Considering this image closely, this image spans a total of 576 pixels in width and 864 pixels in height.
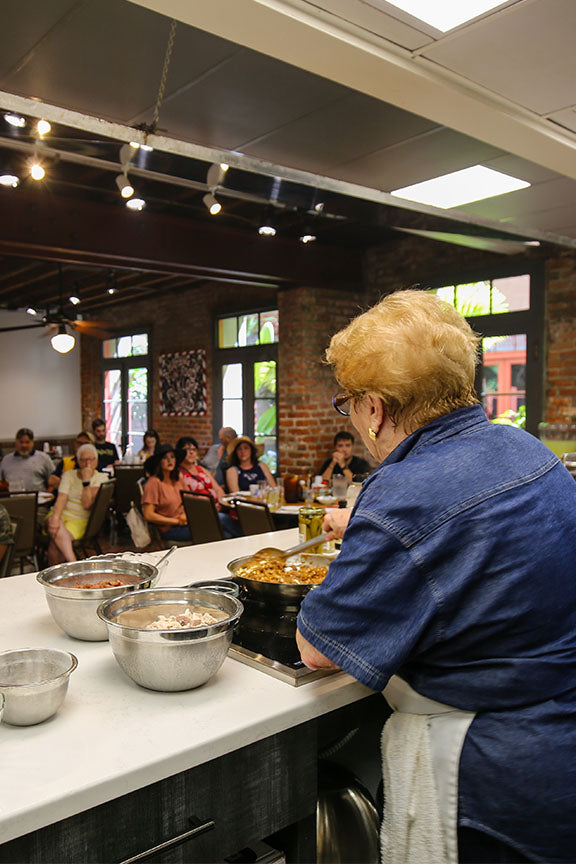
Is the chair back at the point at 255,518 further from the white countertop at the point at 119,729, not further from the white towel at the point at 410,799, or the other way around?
the white towel at the point at 410,799

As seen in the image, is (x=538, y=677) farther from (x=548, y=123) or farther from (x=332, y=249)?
(x=332, y=249)

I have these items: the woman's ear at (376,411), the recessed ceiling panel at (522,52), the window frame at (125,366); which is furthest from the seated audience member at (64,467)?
the woman's ear at (376,411)

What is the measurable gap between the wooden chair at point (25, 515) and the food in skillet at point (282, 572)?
370 cm

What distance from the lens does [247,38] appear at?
2209 millimetres

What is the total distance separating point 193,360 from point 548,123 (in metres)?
7.39

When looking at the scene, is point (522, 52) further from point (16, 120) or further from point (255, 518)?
point (255, 518)

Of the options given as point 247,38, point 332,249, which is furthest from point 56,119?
point 332,249

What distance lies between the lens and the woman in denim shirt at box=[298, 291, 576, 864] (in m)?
1.12

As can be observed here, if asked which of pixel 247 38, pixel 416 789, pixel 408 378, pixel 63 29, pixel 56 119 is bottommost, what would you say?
pixel 416 789

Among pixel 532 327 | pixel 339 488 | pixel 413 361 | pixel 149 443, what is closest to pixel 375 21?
pixel 413 361

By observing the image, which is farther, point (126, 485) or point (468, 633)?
point (126, 485)

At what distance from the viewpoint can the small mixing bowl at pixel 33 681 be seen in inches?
47.0

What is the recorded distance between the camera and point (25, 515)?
5.28m

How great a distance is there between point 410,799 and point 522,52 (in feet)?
7.71
